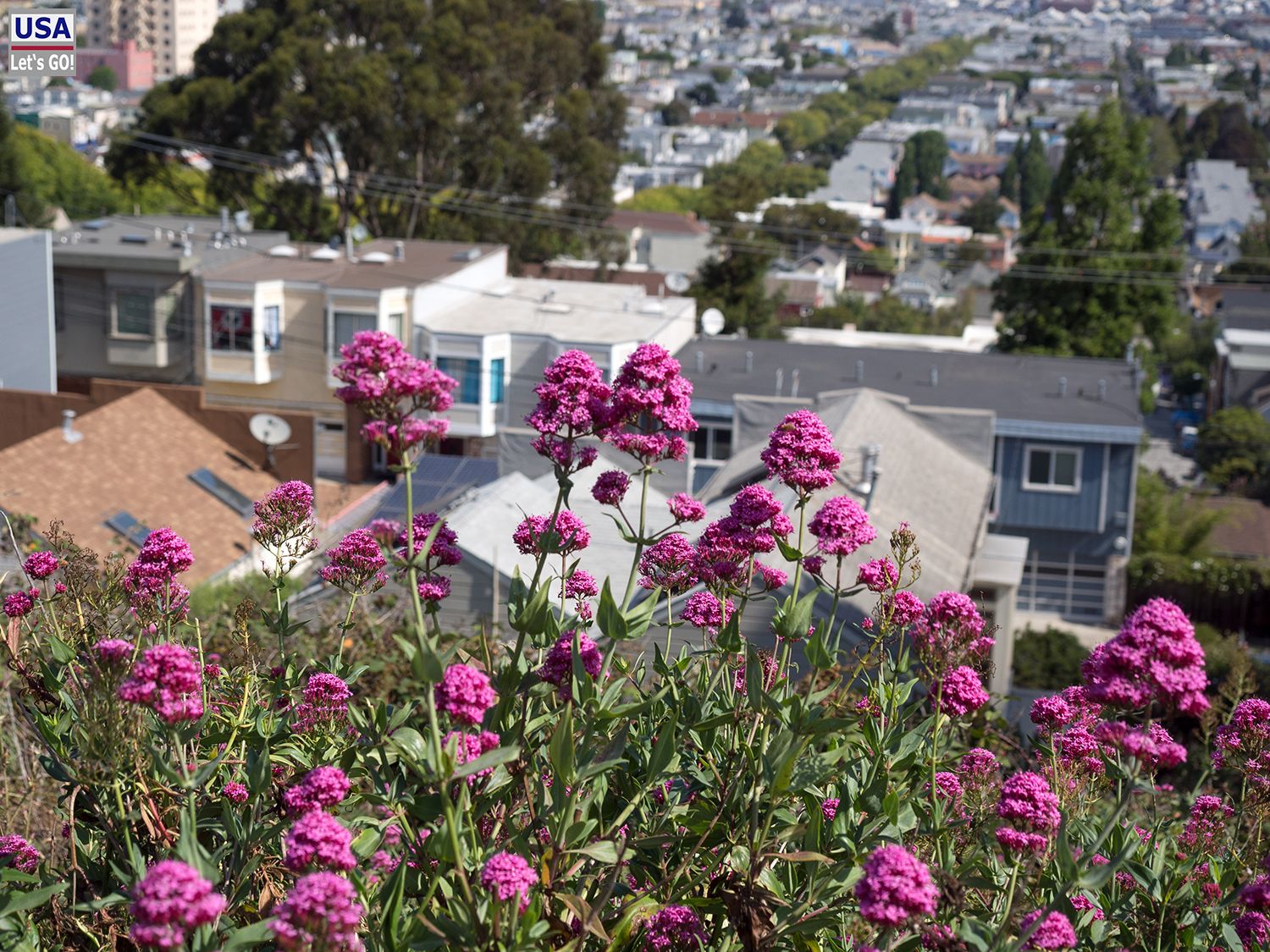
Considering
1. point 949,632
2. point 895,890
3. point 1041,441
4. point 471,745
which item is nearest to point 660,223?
point 1041,441

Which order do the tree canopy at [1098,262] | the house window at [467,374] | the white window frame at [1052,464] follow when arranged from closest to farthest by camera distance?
the white window frame at [1052,464] < the house window at [467,374] < the tree canopy at [1098,262]

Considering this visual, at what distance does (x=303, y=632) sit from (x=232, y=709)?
3884 mm

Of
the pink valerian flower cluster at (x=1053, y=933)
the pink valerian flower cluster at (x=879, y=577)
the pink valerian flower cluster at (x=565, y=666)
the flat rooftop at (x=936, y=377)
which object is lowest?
the flat rooftop at (x=936, y=377)

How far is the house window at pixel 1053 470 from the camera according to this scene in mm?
26606

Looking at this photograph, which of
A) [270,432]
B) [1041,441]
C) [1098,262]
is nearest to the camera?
[270,432]

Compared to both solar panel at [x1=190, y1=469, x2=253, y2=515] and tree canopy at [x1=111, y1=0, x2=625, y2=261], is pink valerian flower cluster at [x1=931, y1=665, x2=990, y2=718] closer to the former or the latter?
solar panel at [x1=190, y1=469, x2=253, y2=515]

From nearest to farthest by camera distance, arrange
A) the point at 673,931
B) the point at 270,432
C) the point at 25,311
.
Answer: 1. the point at 673,931
2. the point at 270,432
3. the point at 25,311

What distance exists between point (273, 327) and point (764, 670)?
98.2 feet

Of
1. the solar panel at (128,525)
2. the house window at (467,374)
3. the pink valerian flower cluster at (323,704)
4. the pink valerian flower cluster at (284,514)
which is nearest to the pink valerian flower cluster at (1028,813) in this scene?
the pink valerian flower cluster at (323,704)

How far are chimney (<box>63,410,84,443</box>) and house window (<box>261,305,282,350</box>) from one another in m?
13.1

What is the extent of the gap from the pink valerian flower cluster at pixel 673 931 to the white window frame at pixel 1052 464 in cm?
2438

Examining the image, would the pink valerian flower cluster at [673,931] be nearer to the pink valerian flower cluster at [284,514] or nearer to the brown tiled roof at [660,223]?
the pink valerian flower cluster at [284,514]

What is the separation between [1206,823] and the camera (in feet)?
12.4

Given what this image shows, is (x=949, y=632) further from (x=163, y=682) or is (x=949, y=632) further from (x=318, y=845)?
(x=163, y=682)
